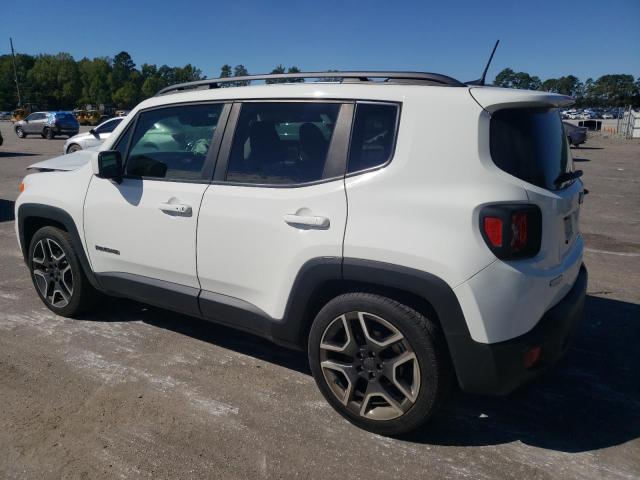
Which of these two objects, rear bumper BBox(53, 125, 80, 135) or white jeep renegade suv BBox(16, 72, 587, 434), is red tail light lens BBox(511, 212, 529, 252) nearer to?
white jeep renegade suv BBox(16, 72, 587, 434)

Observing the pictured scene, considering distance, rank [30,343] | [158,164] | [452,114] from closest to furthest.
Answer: [452,114] < [158,164] < [30,343]

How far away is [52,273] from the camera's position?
4332mm

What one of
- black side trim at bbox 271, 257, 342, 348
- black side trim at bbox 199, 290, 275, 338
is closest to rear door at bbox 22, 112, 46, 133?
black side trim at bbox 199, 290, 275, 338

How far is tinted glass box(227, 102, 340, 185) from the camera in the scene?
2.97m

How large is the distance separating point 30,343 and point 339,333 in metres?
2.49

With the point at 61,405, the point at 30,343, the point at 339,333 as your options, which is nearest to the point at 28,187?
the point at 30,343

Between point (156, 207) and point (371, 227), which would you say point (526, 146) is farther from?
point (156, 207)

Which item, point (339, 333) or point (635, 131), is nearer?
point (339, 333)

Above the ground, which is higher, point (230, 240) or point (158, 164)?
point (158, 164)

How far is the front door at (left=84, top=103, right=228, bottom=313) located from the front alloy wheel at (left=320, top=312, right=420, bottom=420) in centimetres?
108

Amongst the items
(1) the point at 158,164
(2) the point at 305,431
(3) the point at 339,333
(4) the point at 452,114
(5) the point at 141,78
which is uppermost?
(5) the point at 141,78

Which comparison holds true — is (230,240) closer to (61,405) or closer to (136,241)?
(136,241)

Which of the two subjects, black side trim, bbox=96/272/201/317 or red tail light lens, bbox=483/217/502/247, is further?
black side trim, bbox=96/272/201/317

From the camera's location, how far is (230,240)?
3.16m
